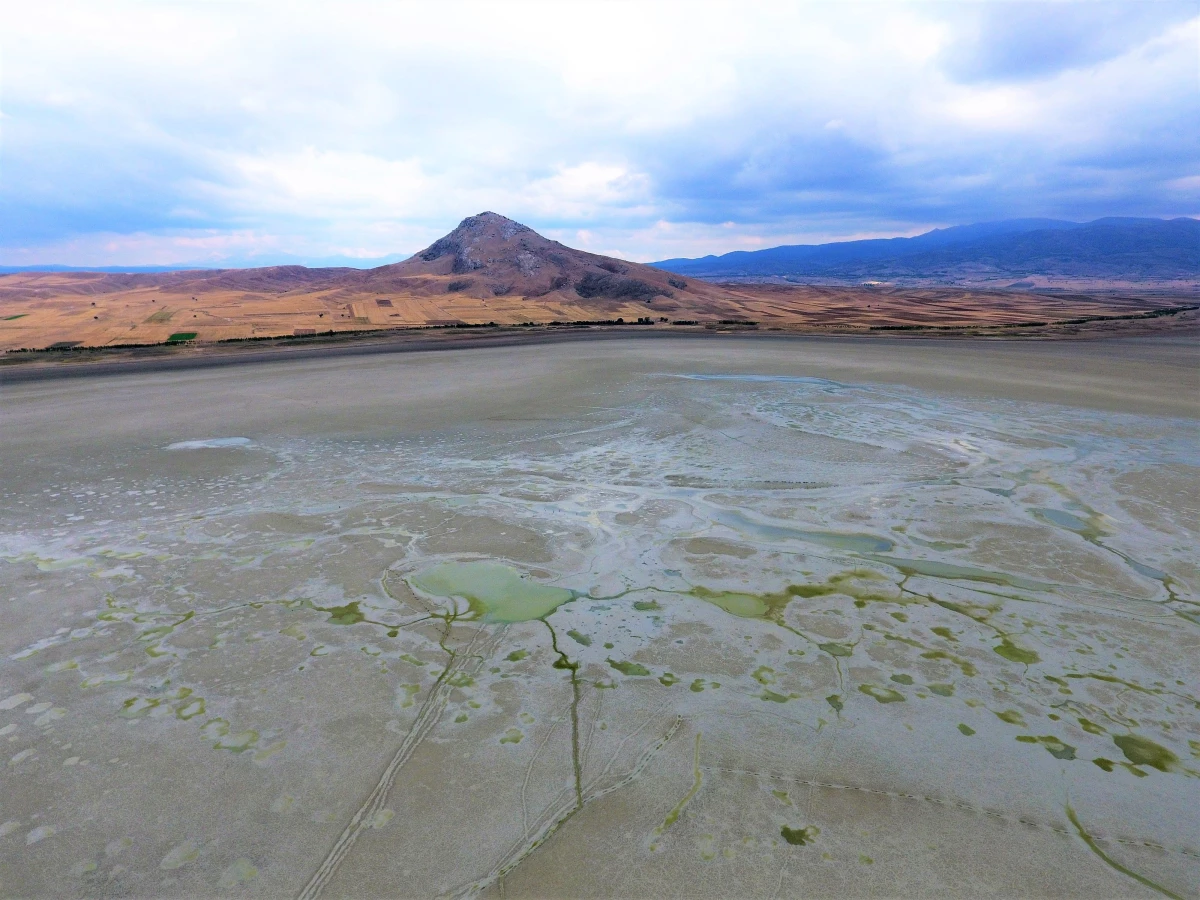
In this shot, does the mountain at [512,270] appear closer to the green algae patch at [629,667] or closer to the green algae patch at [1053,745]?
the green algae patch at [629,667]

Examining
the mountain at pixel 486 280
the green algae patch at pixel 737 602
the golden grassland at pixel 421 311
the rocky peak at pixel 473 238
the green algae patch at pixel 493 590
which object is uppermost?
the rocky peak at pixel 473 238

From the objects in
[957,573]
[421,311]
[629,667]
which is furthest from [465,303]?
[629,667]

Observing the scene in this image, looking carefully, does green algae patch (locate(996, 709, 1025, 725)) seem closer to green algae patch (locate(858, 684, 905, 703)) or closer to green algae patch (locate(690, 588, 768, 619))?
green algae patch (locate(858, 684, 905, 703))

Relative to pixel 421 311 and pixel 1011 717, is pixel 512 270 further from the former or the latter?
pixel 1011 717

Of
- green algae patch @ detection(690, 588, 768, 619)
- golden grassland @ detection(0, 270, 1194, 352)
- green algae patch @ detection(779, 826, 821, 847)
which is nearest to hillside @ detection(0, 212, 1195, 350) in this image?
golden grassland @ detection(0, 270, 1194, 352)

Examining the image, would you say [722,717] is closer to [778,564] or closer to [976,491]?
[778,564]

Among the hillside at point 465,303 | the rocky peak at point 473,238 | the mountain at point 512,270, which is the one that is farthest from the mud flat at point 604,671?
the rocky peak at point 473,238
